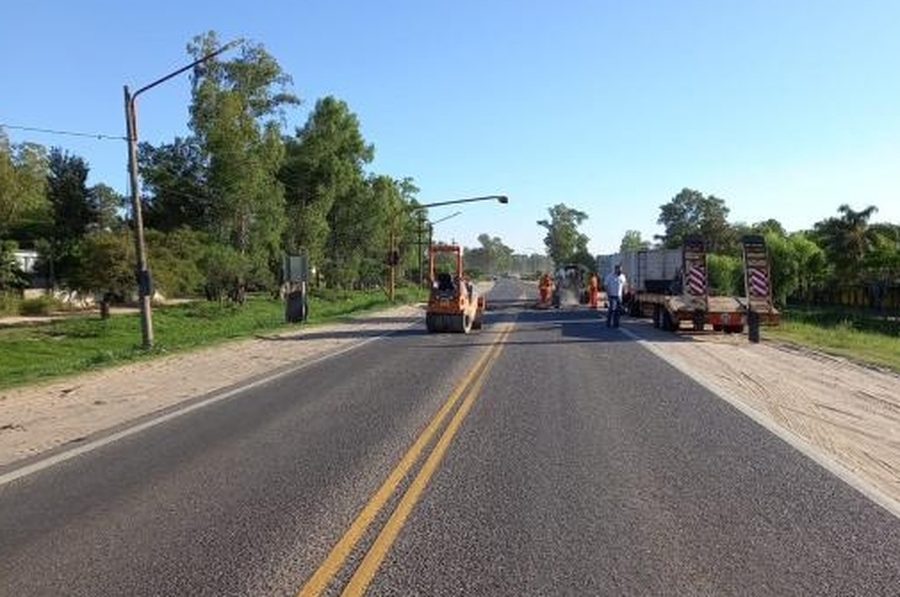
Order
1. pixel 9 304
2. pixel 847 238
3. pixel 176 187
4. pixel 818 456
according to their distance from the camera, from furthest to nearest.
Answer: pixel 847 238 → pixel 176 187 → pixel 9 304 → pixel 818 456

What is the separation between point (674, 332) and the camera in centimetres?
3019

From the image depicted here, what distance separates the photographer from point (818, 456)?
9906 mm

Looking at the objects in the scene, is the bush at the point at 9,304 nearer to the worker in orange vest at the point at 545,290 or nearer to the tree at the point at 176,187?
the tree at the point at 176,187

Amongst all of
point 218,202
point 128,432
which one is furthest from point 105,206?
point 128,432

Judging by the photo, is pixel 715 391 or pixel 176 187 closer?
pixel 715 391

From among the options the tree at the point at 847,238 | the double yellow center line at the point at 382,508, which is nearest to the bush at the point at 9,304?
the double yellow center line at the point at 382,508

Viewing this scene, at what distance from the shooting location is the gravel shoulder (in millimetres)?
10703

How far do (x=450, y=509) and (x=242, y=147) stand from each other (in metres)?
52.1

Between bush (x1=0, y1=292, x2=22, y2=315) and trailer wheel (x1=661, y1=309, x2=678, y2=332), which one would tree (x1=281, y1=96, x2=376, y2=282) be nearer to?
bush (x1=0, y1=292, x2=22, y2=315)

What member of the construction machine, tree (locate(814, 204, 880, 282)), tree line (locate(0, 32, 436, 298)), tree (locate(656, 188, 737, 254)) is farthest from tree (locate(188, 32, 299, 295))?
tree (locate(656, 188, 737, 254))

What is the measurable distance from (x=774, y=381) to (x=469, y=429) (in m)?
7.72

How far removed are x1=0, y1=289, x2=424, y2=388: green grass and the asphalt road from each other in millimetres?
10502

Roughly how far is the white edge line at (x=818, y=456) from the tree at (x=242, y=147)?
146 ft

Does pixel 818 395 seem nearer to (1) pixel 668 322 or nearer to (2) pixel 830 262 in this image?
(1) pixel 668 322
